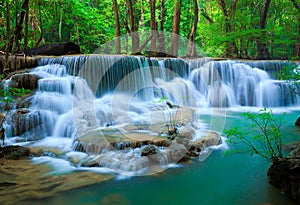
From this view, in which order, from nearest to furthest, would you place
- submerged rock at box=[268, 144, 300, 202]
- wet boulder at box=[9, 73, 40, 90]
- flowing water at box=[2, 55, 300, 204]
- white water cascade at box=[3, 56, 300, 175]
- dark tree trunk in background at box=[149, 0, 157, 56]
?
submerged rock at box=[268, 144, 300, 202] < flowing water at box=[2, 55, 300, 204] < white water cascade at box=[3, 56, 300, 175] < wet boulder at box=[9, 73, 40, 90] < dark tree trunk in background at box=[149, 0, 157, 56]

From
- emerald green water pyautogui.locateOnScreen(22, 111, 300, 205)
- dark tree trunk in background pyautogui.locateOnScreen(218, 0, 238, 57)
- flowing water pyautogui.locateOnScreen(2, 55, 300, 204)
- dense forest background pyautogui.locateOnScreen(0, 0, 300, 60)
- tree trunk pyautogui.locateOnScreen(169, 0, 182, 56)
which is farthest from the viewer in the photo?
dark tree trunk in background pyautogui.locateOnScreen(218, 0, 238, 57)

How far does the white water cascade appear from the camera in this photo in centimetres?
623

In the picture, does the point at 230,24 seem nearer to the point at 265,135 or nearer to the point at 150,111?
the point at 150,111

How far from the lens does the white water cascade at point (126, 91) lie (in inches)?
245

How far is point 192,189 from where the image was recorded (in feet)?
12.0

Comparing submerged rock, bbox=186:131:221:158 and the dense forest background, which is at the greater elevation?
the dense forest background

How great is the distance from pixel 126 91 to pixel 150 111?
9.00 ft

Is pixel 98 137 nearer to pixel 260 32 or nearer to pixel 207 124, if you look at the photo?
pixel 207 124

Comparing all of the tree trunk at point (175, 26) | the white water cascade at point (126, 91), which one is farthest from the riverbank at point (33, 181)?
the tree trunk at point (175, 26)

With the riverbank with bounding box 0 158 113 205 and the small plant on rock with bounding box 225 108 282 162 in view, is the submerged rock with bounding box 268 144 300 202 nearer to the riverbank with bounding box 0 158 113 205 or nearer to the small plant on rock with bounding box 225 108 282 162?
the small plant on rock with bounding box 225 108 282 162

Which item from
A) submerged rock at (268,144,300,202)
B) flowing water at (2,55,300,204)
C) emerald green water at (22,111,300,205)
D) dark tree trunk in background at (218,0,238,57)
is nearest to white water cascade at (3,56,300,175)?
flowing water at (2,55,300,204)

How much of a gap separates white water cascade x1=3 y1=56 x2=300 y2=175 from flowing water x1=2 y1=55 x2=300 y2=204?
0.08 feet

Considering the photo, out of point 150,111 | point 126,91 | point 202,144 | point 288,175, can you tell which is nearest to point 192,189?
point 288,175

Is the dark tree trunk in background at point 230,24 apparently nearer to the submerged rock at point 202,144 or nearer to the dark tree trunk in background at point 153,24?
the dark tree trunk in background at point 153,24
